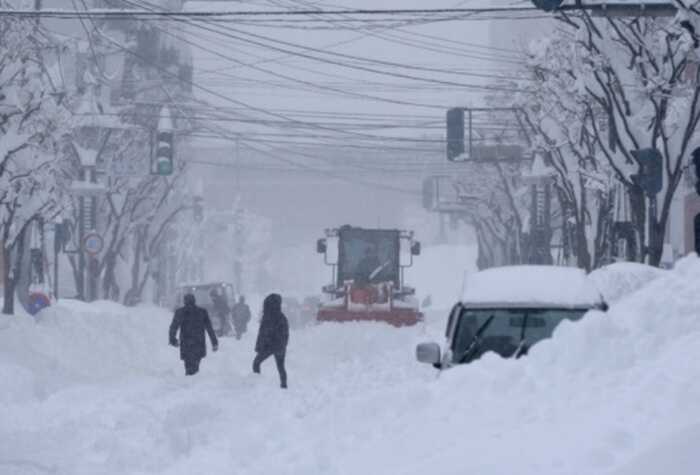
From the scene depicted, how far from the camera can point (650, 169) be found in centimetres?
2162

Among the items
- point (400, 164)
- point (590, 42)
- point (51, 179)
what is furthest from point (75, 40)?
point (400, 164)

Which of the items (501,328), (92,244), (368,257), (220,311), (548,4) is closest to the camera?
(501,328)

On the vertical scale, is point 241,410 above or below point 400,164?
below

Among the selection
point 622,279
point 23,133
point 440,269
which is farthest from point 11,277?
point 440,269

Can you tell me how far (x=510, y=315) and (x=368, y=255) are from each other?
22667 millimetres

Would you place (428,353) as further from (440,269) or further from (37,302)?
(440,269)

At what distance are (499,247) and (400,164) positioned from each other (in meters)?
18.2

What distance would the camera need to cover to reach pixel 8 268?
32156mm

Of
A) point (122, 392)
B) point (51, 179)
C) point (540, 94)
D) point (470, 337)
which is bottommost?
point (122, 392)

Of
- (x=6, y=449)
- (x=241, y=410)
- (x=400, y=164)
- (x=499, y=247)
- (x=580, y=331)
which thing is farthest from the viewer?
(x=400, y=164)

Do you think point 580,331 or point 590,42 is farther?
point 590,42

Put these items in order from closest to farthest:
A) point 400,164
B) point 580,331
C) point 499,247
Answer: point 580,331
point 499,247
point 400,164

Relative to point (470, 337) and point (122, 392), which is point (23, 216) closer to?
point (122, 392)

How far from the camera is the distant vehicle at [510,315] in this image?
38.3 ft
